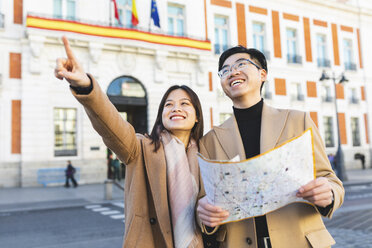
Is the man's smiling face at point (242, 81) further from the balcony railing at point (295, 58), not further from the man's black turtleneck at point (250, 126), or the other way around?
the balcony railing at point (295, 58)

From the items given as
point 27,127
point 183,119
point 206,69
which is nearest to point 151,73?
point 206,69

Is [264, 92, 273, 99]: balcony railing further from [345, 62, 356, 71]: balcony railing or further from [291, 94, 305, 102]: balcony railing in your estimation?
[345, 62, 356, 71]: balcony railing

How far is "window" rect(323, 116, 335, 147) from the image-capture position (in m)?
25.0

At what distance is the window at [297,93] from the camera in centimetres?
2434

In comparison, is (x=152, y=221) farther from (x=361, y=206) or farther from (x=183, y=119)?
(x=361, y=206)

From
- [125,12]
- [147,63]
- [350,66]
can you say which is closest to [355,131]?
[350,66]

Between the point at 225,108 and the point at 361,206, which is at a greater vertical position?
the point at 225,108

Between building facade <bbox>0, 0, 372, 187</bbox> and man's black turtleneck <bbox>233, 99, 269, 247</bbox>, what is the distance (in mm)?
14846

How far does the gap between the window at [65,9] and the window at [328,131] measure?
20.8m

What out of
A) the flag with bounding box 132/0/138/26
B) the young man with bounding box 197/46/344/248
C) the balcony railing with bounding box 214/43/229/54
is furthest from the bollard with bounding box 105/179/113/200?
the balcony railing with bounding box 214/43/229/54

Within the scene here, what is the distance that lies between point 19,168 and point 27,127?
2.15 metres

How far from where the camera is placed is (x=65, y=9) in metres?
17.2

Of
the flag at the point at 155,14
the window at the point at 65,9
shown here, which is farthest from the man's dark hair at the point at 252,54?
the window at the point at 65,9

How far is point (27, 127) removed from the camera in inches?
617
